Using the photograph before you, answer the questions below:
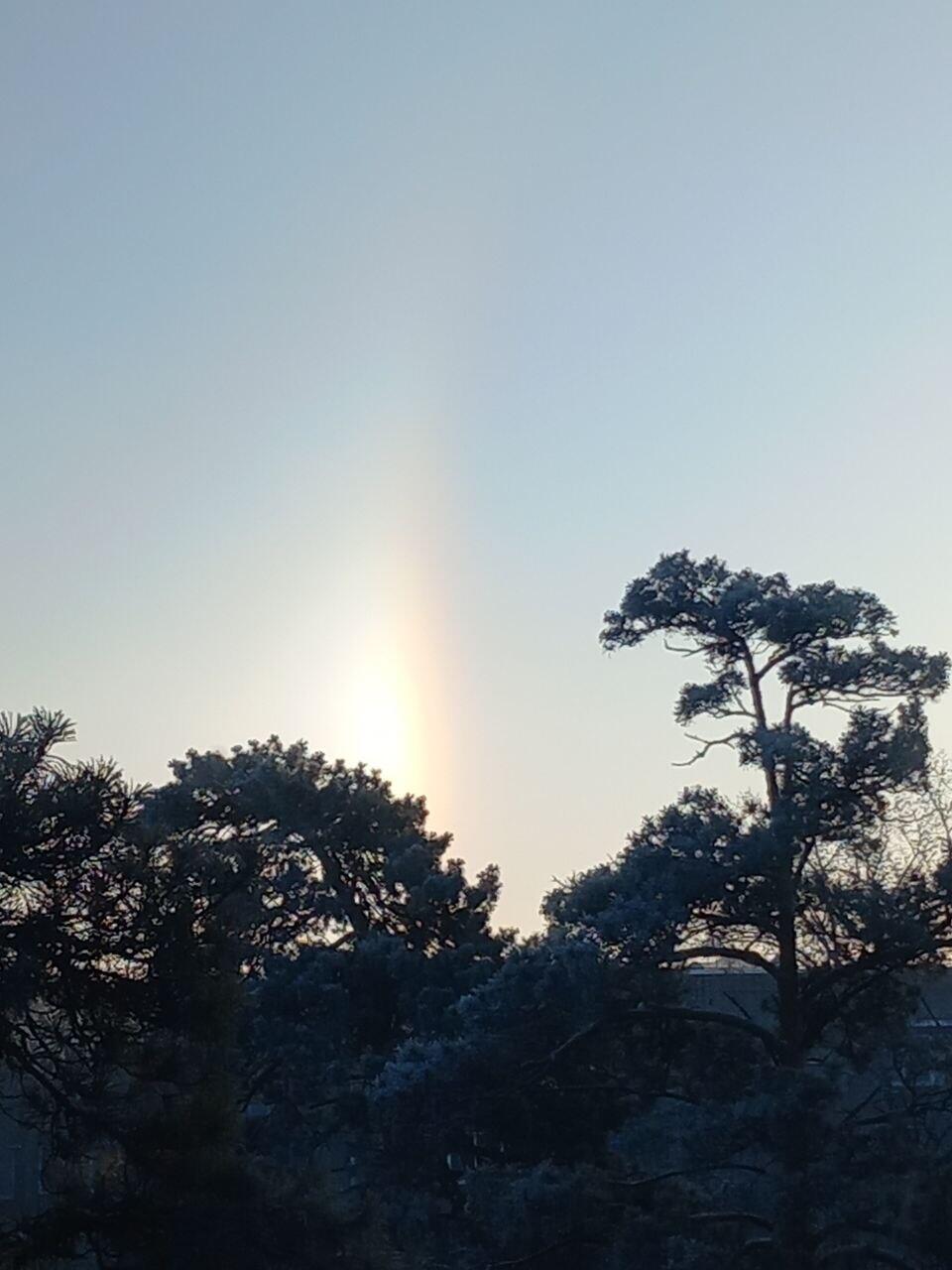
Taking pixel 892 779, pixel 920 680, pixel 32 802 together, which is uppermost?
pixel 920 680

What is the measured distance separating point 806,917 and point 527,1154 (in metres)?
5.89

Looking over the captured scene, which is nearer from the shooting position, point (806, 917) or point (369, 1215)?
point (369, 1215)

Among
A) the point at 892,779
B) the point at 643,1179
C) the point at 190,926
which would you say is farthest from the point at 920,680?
the point at 190,926

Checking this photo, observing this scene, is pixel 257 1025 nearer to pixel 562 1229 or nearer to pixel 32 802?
pixel 562 1229

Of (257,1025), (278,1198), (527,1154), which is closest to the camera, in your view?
(278,1198)

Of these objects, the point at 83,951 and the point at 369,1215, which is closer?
the point at 83,951

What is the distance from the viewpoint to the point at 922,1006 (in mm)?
24500

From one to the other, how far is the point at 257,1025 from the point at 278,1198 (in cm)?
902

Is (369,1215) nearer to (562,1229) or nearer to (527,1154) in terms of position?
(562,1229)

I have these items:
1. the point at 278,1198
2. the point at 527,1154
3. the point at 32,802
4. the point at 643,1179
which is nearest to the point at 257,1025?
the point at 527,1154

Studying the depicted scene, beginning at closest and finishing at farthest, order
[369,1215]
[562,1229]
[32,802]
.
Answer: [32,802] → [369,1215] → [562,1229]

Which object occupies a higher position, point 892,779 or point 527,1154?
point 892,779

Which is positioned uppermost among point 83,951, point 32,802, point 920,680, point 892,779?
point 920,680

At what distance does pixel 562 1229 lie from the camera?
68.7ft
